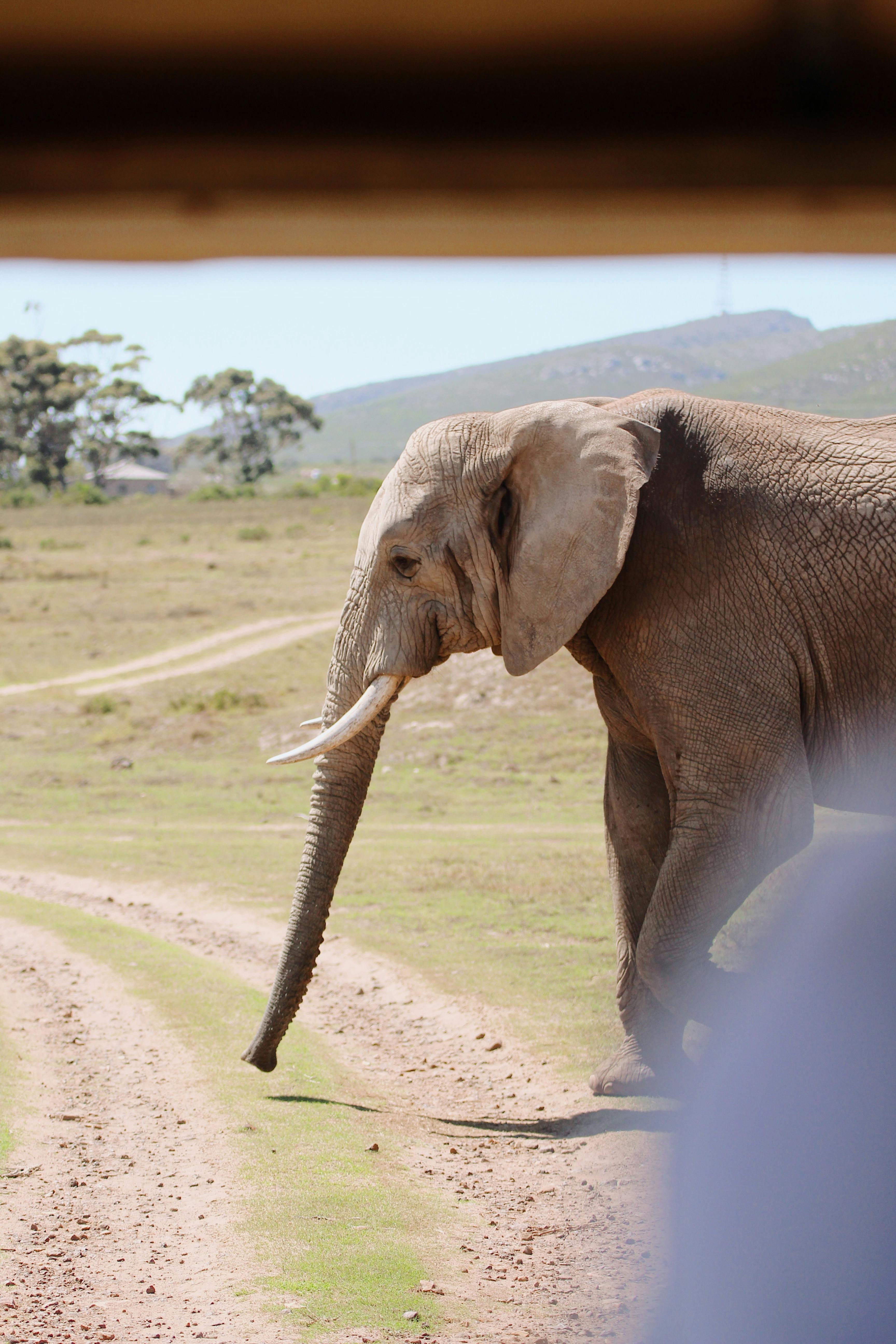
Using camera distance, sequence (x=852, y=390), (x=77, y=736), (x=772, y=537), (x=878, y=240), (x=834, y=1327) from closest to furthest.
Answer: (x=878, y=240), (x=834, y=1327), (x=772, y=537), (x=77, y=736), (x=852, y=390)

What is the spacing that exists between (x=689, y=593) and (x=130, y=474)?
96.4 metres

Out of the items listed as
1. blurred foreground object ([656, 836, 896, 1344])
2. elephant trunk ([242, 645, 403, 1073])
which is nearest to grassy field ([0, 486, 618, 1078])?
blurred foreground object ([656, 836, 896, 1344])

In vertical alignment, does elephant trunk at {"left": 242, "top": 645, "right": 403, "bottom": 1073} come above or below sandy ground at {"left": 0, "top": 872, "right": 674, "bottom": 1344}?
above

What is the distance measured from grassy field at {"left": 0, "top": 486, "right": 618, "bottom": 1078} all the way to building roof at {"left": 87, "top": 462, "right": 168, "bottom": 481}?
2386 inches

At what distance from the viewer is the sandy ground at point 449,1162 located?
13.5 feet

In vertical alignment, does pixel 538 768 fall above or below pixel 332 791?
below

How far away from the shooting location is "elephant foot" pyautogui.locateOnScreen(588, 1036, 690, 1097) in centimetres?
600

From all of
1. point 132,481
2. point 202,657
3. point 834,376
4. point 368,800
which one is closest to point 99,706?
point 202,657

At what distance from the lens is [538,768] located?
1603 centimetres

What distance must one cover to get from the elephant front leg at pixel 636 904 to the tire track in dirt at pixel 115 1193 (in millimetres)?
1872

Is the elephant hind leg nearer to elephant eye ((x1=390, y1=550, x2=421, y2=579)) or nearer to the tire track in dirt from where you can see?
elephant eye ((x1=390, y1=550, x2=421, y2=579))

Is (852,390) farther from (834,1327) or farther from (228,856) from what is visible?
(834,1327)

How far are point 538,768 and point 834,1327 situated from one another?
12.3m

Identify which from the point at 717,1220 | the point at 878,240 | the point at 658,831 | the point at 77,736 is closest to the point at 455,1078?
the point at 658,831
